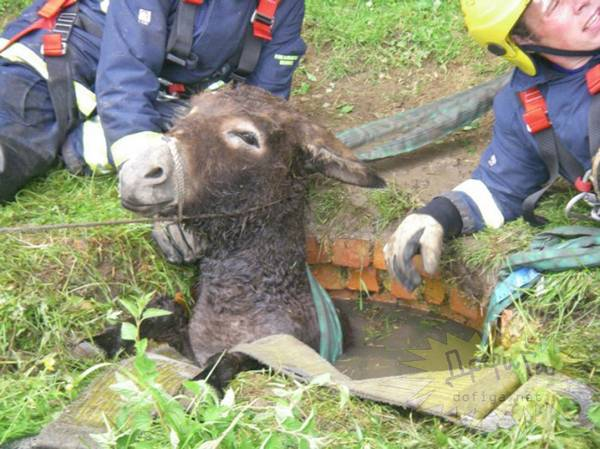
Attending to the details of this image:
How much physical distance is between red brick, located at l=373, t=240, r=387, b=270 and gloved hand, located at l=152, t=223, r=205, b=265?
3.61 ft

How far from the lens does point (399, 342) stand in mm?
4910

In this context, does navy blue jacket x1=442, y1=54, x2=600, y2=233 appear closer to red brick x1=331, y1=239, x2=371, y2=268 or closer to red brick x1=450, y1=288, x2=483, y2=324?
red brick x1=450, y1=288, x2=483, y2=324

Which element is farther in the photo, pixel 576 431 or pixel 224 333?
pixel 224 333

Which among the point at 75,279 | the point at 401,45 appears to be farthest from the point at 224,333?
the point at 401,45

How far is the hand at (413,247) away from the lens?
13.4ft

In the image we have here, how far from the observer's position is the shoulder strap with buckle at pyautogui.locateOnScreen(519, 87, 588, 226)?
14.0 ft

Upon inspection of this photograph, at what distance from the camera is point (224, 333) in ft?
14.0

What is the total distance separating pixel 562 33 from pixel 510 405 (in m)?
1.99

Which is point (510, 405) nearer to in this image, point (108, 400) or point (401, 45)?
point (108, 400)

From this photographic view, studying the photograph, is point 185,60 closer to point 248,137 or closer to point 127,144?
point 127,144

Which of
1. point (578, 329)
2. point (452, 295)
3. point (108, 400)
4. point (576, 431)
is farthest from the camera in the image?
point (452, 295)

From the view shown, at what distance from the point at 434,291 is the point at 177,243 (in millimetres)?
1597

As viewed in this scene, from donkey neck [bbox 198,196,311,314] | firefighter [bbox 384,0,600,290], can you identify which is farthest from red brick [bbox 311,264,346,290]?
firefighter [bbox 384,0,600,290]

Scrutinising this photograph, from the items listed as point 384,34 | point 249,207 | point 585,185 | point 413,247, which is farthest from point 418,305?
point 384,34
